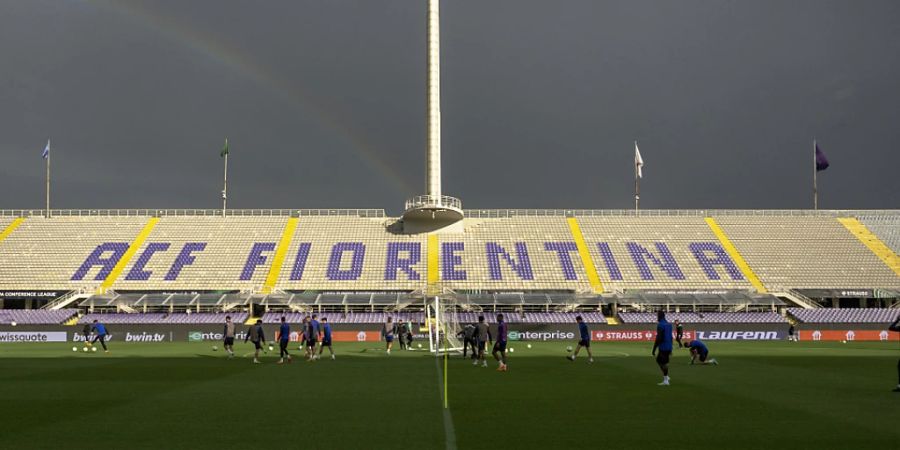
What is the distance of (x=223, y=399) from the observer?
16.3 meters

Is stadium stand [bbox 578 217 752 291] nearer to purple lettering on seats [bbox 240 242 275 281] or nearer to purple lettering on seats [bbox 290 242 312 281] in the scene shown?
purple lettering on seats [bbox 290 242 312 281]

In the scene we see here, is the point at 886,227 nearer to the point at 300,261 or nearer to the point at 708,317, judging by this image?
the point at 708,317

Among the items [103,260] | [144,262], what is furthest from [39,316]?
[144,262]

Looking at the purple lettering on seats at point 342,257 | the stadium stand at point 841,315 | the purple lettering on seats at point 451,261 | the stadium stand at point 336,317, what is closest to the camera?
the stadium stand at point 336,317

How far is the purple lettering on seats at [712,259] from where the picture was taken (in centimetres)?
6900

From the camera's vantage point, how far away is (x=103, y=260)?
7075cm

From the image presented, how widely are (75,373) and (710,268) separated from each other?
2290 inches

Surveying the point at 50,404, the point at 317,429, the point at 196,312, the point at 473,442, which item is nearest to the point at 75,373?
the point at 50,404

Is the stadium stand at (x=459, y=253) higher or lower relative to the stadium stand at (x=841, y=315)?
higher

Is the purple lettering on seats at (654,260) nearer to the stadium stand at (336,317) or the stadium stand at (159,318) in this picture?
the stadium stand at (336,317)

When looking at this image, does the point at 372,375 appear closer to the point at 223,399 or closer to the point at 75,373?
the point at 223,399

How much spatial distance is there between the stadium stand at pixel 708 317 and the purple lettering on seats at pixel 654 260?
773cm

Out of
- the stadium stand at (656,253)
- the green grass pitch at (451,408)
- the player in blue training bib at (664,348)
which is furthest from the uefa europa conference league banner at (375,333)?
the player in blue training bib at (664,348)

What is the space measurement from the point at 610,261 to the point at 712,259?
9649 millimetres
